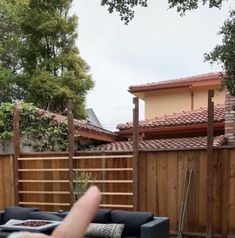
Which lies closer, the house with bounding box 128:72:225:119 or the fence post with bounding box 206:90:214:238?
the fence post with bounding box 206:90:214:238

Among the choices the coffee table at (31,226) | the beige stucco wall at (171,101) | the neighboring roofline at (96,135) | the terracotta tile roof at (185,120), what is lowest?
the coffee table at (31,226)

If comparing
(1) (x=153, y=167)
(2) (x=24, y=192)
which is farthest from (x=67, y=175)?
(1) (x=153, y=167)

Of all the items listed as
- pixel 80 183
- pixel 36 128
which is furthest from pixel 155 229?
pixel 36 128

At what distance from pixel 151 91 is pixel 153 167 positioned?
662 cm

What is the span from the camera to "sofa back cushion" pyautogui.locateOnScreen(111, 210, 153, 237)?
5129mm

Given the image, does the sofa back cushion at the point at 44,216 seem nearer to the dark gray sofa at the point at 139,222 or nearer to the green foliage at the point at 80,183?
the dark gray sofa at the point at 139,222

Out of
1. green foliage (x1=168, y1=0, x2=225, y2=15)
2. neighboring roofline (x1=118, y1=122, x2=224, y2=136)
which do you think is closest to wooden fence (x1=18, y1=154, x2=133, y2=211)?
green foliage (x1=168, y1=0, x2=225, y2=15)

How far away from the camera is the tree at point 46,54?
1283cm

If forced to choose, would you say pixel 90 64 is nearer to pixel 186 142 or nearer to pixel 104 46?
pixel 104 46

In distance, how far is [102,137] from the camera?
11086 mm

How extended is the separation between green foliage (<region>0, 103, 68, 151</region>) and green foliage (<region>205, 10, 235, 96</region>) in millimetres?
4747

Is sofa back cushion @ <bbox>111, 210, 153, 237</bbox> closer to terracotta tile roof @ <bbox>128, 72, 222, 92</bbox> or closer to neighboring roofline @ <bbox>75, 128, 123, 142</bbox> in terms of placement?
neighboring roofline @ <bbox>75, 128, 123, 142</bbox>

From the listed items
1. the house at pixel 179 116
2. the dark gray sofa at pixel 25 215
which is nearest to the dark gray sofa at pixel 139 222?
the dark gray sofa at pixel 25 215

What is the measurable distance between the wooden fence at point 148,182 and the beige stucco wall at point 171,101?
20.8ft
